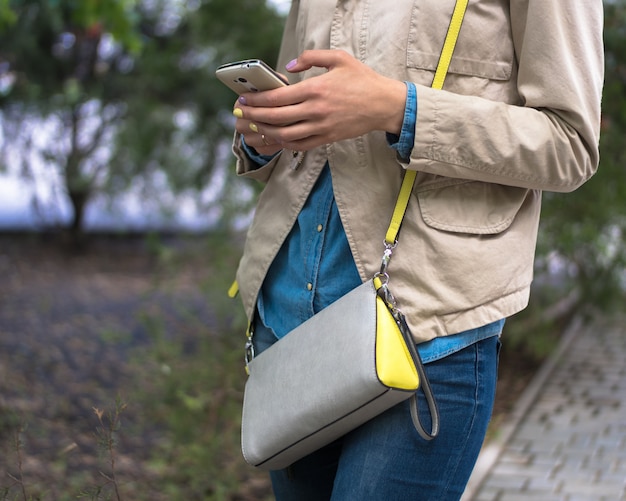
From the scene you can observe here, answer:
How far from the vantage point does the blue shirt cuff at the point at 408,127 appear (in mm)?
1345

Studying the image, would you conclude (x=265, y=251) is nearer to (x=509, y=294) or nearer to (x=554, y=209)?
(x=509, y=294)

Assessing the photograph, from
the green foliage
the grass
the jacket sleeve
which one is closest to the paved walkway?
the green foliage

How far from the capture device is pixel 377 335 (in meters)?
1.33

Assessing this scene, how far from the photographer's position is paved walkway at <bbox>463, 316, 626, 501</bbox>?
13.9 feet

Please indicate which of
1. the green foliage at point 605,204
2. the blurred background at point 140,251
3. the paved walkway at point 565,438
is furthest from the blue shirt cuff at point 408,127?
the green foliage at point 605,204

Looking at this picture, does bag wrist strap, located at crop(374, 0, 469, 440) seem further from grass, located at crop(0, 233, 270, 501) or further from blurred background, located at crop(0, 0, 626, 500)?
grass, located at crop(0, 233, 270, 501)

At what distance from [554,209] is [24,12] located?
22.0ft

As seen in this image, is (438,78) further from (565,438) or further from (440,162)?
(565,438)

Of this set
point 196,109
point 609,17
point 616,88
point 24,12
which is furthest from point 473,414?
point 24,12

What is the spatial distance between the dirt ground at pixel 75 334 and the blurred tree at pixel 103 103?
33.4 inches

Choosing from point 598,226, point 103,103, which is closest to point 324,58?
point 598,226

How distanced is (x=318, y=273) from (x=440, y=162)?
0.33 metres

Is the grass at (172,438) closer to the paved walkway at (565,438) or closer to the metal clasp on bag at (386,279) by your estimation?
the paved walkway at (565,438)

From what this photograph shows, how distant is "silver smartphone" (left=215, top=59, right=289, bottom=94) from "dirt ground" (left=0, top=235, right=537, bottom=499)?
7.70 feet
